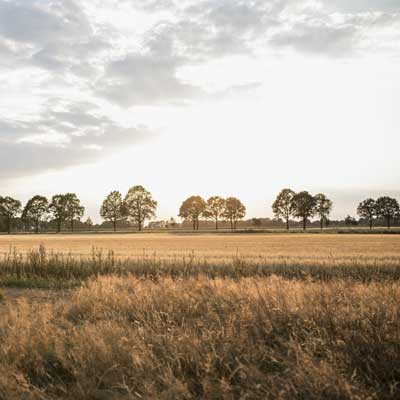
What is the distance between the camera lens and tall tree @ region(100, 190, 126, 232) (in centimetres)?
11019

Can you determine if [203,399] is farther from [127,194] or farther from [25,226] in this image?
[25,226]

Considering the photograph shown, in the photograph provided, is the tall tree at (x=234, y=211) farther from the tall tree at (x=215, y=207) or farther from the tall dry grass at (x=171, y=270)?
the tall dry grass at (x=171, y=270)

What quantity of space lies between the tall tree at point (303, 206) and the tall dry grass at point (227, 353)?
108300 millimetres

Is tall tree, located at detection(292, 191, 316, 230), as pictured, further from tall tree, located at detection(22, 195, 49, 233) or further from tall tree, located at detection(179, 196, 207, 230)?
tall tree, located at detection(22, 195, 49, 233)

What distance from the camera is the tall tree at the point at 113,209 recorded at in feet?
362

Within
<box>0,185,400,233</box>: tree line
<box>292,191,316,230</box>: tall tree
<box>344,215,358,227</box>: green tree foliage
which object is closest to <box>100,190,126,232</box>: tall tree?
<box>0,185,400,233</box>: tree line

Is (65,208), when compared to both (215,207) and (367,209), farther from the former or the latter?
(367,209)

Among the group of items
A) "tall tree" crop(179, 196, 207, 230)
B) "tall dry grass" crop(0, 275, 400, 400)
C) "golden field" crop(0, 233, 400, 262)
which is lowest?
"golden field" crop(0, 233, 400, 262)

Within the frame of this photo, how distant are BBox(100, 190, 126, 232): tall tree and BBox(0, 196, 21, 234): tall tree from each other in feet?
82.0

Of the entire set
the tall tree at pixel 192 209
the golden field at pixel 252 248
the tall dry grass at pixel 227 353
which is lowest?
the golden field at pixel 252 248

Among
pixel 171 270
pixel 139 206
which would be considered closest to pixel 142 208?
pixel 139 206

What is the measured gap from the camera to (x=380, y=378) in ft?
15.7

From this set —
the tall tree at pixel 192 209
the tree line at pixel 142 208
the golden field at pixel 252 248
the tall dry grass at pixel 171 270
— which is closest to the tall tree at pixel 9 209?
the tree line at pixel 142 208

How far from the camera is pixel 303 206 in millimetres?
112875
